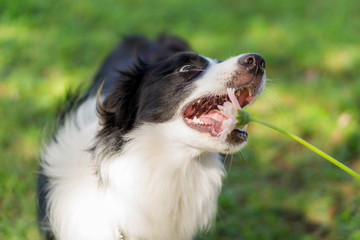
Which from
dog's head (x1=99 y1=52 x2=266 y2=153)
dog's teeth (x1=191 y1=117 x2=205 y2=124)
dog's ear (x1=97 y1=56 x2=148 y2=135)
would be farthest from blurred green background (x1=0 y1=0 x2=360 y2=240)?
dog's ear (x1=97 y1=56 x2=148 y2=135)

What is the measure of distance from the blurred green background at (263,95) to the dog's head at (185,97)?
302 mm

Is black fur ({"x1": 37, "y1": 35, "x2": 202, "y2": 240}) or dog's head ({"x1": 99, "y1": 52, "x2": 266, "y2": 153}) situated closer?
dog's head ({"x1": 99, "y1": 52, "x2": 266, "y2": 153})

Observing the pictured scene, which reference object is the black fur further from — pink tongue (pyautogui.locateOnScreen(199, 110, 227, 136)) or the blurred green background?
the blurred green background

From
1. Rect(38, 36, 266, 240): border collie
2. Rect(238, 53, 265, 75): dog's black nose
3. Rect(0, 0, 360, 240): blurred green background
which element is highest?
Rect(238, 53, 265, 75): dog's black nose

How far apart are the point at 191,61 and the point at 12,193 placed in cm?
185

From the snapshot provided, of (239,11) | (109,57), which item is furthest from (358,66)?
(109,57)

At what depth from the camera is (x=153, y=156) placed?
2314mm

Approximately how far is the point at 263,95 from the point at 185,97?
0.55 m

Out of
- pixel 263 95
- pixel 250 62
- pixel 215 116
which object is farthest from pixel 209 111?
pixel 263 95

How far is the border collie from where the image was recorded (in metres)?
2.19

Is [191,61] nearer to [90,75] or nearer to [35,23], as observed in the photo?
[90,75]

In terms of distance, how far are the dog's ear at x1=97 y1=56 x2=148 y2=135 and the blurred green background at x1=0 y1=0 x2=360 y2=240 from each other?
0.73 metres

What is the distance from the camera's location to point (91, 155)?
2.41 m

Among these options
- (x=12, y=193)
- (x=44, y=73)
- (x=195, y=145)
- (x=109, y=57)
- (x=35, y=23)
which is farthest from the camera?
(x=35, y=23)
